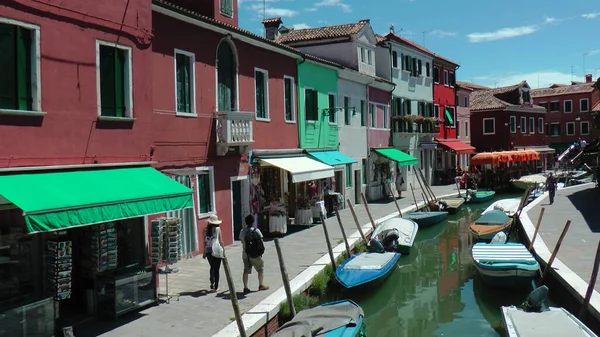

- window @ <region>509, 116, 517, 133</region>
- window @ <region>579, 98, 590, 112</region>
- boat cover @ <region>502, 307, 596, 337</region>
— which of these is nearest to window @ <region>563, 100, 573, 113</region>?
window @ <region>579, 98, 590, 112</region>

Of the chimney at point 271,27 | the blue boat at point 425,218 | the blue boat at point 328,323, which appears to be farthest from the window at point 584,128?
the blue boat at point 328,323

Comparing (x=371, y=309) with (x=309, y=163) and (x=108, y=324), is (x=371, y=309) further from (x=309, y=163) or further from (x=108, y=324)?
(x=309, y=163)

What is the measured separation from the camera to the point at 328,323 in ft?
29.8

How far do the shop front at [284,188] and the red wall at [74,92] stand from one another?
7204 mm

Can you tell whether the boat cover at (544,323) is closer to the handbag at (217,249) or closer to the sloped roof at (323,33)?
the handbag at (217,249)

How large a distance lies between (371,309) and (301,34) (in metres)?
18.3

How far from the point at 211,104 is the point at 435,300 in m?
7.73

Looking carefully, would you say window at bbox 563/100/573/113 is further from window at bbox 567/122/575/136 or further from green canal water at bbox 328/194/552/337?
green canal water at bbox 328/194/552/337

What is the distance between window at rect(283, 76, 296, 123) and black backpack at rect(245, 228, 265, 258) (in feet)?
30.9

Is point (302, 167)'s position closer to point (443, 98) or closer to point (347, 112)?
point (347, 112)

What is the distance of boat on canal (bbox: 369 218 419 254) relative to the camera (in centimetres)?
1678

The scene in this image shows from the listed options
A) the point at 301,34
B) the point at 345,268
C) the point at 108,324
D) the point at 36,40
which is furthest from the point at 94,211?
the point at 301,34

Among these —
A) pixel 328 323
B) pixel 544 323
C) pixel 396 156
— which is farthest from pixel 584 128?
pixel 328 323

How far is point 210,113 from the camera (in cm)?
1495
